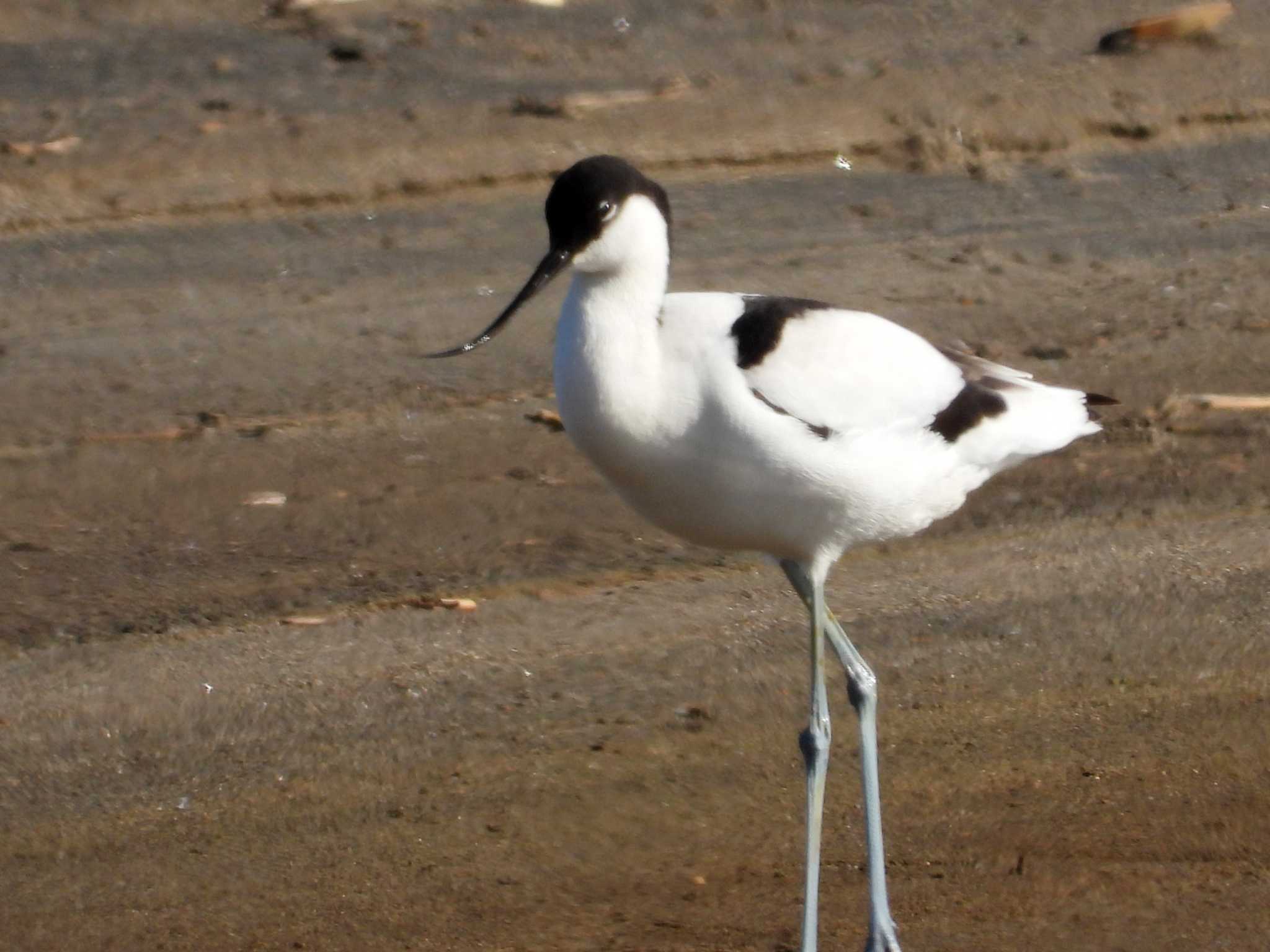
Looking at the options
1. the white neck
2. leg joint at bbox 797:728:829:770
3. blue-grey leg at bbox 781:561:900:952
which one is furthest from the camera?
leg joint at bbox 797:728:829:770

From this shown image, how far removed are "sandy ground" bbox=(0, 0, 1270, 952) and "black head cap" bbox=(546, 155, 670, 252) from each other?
125cm

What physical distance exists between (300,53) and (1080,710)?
4455mm

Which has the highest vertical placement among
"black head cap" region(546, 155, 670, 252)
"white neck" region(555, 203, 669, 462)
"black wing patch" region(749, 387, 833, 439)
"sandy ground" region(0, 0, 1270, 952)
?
"black head cap" region(546, 155, 670, 252)

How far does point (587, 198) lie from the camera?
11.2ft

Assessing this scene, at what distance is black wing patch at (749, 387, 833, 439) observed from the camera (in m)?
3.45

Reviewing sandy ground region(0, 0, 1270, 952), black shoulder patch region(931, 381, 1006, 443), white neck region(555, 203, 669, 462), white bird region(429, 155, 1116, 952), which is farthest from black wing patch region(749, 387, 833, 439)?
sandy ground region(0, 0, 1270, 952)

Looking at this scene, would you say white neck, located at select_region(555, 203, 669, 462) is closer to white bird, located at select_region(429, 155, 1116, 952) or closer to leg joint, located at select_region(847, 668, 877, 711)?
white bird, located at select_region(429, 155, 1116, 952)

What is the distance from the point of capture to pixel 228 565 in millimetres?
5051

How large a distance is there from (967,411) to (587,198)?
34.4 inches

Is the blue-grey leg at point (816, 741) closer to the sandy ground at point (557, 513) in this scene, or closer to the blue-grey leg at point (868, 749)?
the blue-grey leg at point (868, 749)

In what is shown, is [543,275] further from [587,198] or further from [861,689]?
[861,689]

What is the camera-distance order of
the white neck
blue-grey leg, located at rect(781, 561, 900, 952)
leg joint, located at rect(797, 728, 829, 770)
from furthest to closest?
leg joint, located at rect(797, 728, 829, 770)
blue-grey leg, located at rect(781, 561, 900, 952)
the white neck

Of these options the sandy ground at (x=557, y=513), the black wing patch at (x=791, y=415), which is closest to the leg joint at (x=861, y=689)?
the sandy ground at (x=557, y=513)

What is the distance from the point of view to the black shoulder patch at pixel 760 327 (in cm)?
346
